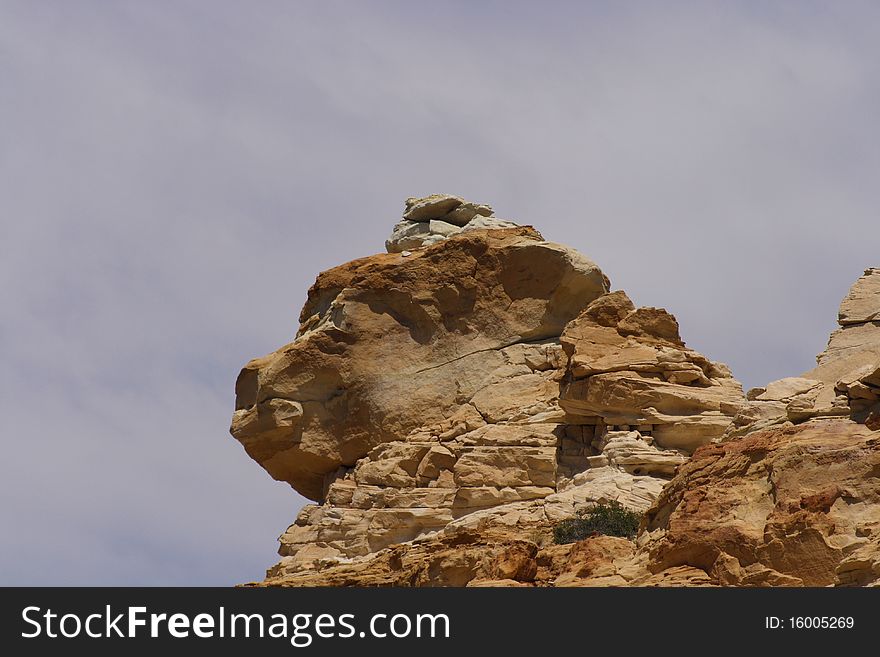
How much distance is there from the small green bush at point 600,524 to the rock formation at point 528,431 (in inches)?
22.6

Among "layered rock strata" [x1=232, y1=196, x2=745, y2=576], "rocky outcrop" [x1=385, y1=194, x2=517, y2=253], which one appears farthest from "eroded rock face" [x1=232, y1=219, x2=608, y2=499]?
"rocky outcrop" [x1=385, y1=194, x2=517, y2=253]

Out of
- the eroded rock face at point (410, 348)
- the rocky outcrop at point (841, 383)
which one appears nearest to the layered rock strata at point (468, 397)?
the eroded rock face at point (410, 348)

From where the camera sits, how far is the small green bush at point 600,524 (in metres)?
41.1

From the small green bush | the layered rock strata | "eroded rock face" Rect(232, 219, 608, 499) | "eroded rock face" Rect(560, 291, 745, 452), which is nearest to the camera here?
the small green bush

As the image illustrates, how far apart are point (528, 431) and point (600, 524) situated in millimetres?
6867

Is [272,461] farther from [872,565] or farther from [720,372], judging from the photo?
[872,565]

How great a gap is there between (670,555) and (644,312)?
1666 cm

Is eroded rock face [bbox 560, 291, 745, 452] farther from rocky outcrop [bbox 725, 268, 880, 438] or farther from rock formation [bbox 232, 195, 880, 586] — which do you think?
rocky outcrop [bbox 725, 268, 880, 438]

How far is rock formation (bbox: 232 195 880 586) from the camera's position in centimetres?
3158

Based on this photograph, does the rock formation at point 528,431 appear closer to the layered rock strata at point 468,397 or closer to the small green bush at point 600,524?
the layered rock strata at point 468,397

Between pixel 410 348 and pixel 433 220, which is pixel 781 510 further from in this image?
pixel 433 220

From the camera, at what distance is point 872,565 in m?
27.8

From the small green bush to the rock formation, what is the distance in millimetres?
574

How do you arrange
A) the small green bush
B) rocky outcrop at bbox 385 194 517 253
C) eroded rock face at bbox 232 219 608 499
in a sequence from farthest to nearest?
1. rocky outcrop at bbox 385 194 517 253
2. eroded rock face at bbox 232 219 608 499
3. the small green bush
